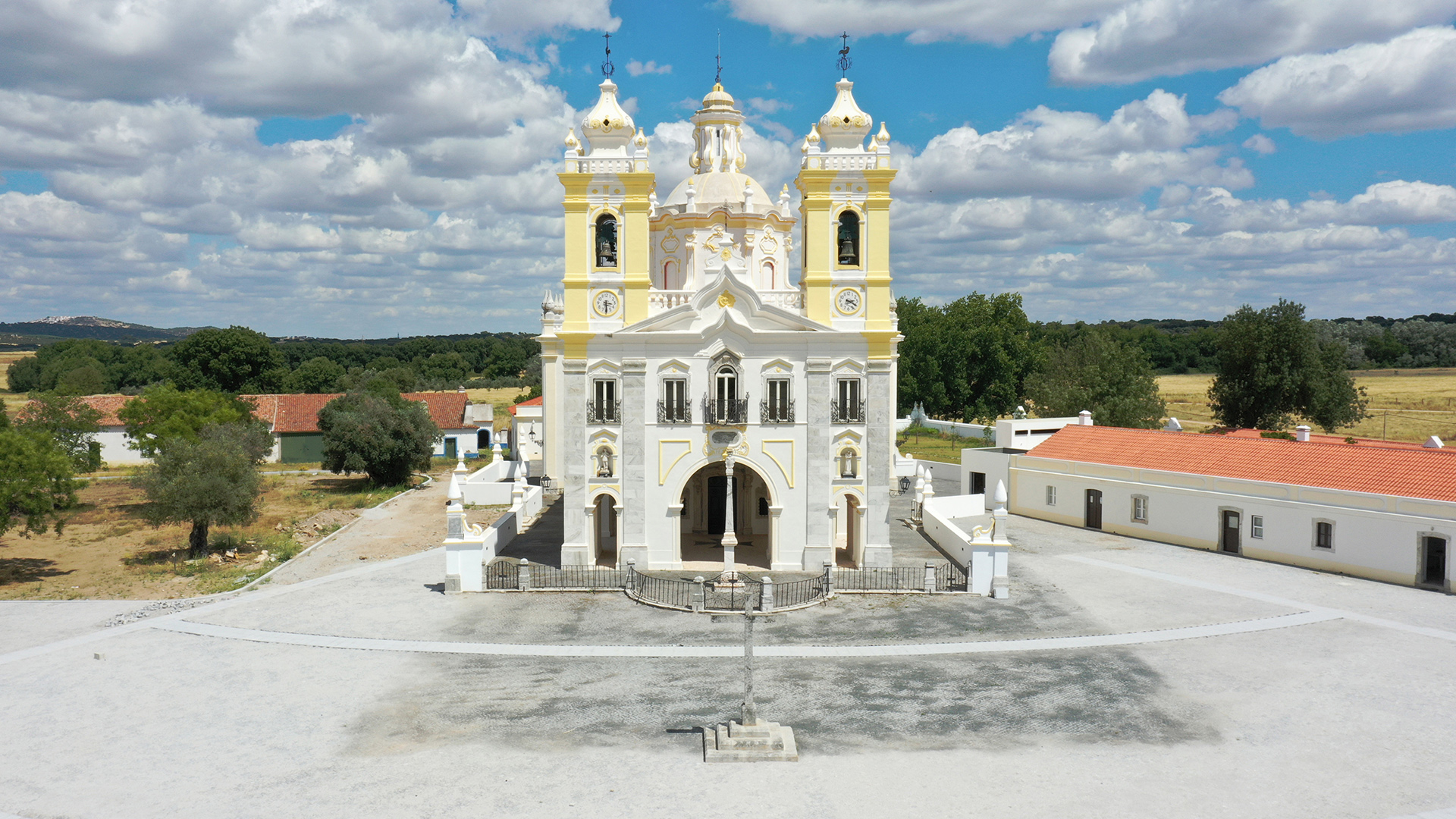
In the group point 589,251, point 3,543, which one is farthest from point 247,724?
point 3,543

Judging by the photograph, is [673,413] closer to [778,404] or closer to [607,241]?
[778,404]

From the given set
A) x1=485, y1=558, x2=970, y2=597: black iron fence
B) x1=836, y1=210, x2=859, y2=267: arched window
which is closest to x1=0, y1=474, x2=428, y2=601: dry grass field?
x1=485, y1=558, x2=970, y2=597: black iron fence

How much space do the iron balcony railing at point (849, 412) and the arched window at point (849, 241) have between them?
4.91 m

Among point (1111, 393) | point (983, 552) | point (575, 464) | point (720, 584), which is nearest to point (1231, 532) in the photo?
point (983, 552)

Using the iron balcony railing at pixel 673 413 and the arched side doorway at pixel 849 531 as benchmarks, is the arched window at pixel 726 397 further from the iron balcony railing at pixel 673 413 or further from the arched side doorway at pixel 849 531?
the arched side doorway at pixel 849 531

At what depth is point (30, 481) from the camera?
Result: 3188 cm

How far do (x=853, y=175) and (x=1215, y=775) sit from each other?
21.8 meters

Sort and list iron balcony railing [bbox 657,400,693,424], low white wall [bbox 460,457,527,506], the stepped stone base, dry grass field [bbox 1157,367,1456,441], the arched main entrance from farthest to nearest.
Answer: dry grass field [bbox 1157,367,1456,441], low white wall [bbox 460,457,527,506], the arched main entrance, iron balcony railing [bbox 657,400,693,424], the stepped stone base

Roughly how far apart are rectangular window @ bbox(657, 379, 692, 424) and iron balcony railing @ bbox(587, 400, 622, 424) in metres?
1.41

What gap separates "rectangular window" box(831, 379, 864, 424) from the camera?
31.7 metres

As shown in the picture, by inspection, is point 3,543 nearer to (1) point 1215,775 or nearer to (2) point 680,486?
(2) point 680,486

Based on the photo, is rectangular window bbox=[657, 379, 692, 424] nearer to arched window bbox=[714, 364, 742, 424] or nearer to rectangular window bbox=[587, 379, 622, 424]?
arched window bbox=[714, 364, 742, 424]

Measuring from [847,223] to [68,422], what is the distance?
4804cm

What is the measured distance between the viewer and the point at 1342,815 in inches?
607
